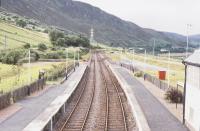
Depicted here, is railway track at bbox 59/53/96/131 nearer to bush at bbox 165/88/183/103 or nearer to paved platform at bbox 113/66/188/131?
paved platform at bbox 113/66/188/131

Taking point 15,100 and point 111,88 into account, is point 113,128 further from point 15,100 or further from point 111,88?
point 111,88

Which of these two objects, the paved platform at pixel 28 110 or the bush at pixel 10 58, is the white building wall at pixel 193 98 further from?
the bush at pixel 10 58

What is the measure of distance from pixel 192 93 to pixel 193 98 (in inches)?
15.6

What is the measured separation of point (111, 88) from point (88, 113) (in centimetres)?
2133

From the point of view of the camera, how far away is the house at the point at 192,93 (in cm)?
2500

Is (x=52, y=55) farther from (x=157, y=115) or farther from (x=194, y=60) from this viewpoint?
(x=194, y=60)

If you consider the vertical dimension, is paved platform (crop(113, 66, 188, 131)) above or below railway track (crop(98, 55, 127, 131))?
above

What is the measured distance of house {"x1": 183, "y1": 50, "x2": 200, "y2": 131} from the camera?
25.0 m

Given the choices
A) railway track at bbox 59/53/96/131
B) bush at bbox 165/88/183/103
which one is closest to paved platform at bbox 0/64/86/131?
railway track at bbox 59/53/96/131

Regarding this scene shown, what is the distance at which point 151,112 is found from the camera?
112ft

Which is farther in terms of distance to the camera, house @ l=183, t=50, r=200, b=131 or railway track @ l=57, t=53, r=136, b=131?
railway track @ l=57, t=53, r=136, b=131

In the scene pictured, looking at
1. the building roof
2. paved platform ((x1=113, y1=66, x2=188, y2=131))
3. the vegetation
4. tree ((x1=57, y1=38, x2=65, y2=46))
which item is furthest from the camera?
the vegetation

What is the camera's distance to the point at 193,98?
26016mm

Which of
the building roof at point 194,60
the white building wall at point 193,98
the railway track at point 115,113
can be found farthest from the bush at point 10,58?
the building roof at point 194,60
